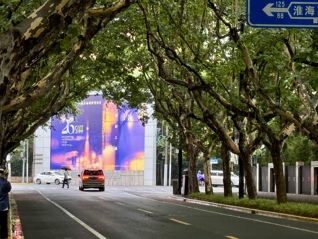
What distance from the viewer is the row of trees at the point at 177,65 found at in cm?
1270

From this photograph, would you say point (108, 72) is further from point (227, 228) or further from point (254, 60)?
point (227, 228)

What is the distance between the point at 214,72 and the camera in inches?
957

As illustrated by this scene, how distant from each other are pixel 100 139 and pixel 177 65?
36.2 m

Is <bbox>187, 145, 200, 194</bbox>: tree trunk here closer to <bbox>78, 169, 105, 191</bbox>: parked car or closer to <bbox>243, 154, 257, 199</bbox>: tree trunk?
<bbox>243, 154, 257, 199</bbox>: tree trunk

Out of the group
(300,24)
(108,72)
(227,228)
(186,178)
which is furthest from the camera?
(186,178)

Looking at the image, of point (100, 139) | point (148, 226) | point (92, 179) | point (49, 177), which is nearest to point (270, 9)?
point (148, 226)

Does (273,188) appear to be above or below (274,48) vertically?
below

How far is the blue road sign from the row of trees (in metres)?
3.05

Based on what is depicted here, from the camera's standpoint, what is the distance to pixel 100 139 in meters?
A: 62.9

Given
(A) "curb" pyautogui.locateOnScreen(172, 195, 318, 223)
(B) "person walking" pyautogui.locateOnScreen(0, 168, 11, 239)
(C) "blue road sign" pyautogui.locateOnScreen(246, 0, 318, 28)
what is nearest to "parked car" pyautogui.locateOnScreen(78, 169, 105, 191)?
(A) "curb" pyautogui.locateOnScreen(172, 195, 318, 223)

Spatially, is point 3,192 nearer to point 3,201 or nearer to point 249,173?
point 3,201

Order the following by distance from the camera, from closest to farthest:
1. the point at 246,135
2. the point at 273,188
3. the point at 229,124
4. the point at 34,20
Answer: the point at 34,20, the point at 246,135, the point at 229,124, the point at 273,188

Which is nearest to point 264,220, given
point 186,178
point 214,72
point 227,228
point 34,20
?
point 227,228

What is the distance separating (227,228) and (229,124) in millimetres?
16570
